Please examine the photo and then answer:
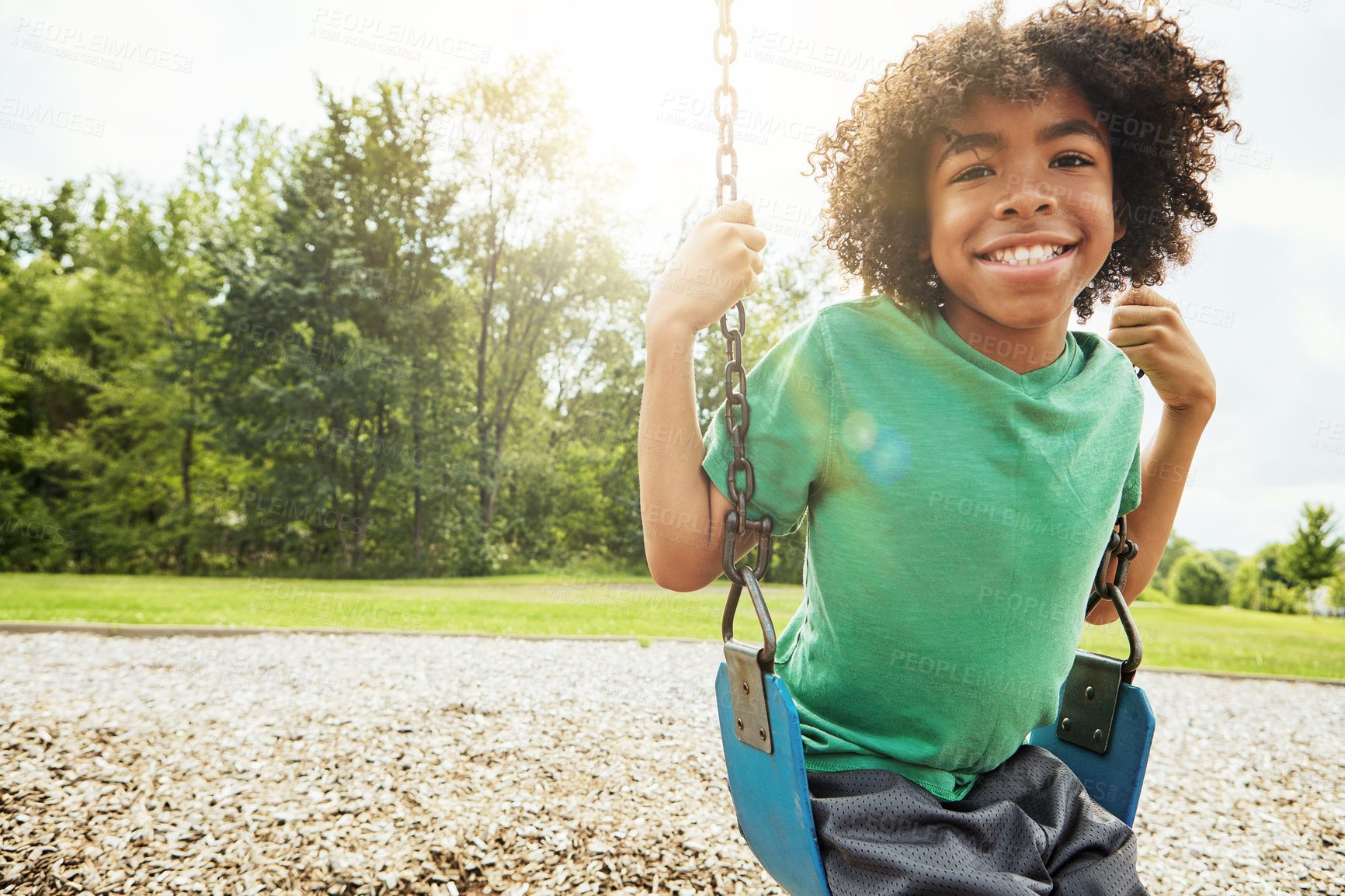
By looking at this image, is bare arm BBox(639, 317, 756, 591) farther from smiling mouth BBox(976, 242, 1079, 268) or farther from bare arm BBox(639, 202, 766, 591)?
smiling mouth BBox(976, 242, 1079, 268)

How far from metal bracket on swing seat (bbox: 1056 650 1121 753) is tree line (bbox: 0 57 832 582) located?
50.6 feet

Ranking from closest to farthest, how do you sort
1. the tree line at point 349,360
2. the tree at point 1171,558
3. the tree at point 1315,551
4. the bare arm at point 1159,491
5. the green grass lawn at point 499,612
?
the bare arm at point 1159,491
the green grass lawn at point 499,612
the tree line at point 349,360
the tree at point 1315,551
the tree at point 1171,558

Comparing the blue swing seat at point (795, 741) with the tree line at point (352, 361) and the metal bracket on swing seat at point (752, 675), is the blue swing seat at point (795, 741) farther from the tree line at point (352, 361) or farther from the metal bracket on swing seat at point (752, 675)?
the tree line at point (352, 361)

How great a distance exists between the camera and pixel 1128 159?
160 centimetres

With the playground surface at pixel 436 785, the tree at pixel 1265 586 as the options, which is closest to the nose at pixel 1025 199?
the playground surface at pixel 436 785

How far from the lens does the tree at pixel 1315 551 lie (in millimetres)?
28078

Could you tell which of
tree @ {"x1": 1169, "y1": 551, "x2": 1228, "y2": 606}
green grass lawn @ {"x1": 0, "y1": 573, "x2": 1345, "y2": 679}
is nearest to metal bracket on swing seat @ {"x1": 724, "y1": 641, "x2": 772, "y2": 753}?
green grass lawn @ {"x1": 0, "y1": 573, "x2": 1345, "y2": 679}

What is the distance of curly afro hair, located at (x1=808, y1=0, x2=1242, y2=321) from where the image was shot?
1.43 metres

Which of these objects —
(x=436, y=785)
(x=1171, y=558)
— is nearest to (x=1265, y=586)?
(x=1171, y=558)

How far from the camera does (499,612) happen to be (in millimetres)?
8992

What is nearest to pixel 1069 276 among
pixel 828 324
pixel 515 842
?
pixel 828 324

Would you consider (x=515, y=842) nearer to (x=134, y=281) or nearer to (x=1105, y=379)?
(x=1105, y=379)

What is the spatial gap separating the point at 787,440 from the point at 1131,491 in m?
0.85

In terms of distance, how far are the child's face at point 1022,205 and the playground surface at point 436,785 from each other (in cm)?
226
